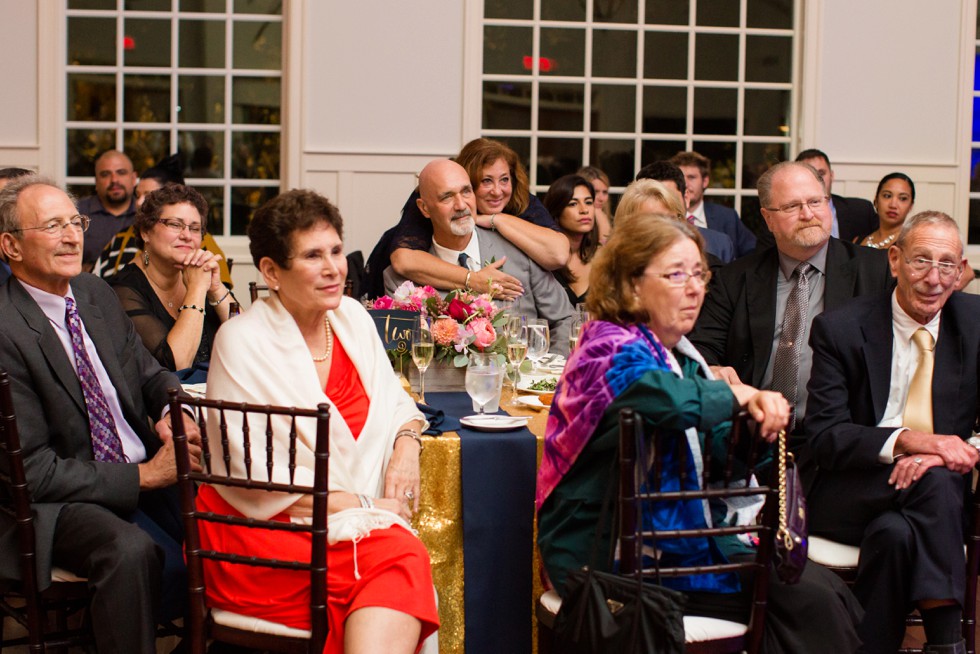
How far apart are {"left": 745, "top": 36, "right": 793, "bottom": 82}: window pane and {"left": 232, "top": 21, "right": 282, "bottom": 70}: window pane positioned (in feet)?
10.4

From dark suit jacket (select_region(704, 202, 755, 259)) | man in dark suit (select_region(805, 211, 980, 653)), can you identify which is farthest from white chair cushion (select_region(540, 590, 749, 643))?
dark suit jacket (select_region(704, 202, 755, 259))

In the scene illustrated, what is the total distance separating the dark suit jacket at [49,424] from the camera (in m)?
2.74

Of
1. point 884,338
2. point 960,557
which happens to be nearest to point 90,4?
point 884,338

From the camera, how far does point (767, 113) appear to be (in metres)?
7.89

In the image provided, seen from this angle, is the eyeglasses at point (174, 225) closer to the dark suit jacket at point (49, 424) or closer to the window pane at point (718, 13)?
the dark suit jacket at point (49, 424)

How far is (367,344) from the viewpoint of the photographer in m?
2.92

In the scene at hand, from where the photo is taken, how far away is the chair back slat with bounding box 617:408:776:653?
2336 millimetres

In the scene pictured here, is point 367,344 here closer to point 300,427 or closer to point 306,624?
point 300,427

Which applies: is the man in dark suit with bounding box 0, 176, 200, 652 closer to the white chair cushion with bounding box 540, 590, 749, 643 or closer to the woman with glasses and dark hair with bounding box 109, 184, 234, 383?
the woman with glasses and dark hair with bounding box 109, 184, 234, 383

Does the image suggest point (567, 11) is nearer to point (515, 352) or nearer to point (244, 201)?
point (244, 201)

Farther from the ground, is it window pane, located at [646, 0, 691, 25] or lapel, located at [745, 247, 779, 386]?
window pane, located at [646, 0, 691, 25]

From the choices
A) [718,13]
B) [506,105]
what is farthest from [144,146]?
[718,13]

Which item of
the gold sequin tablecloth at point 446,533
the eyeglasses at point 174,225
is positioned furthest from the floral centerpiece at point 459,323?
Answer: the eyeglasses at point 174,225

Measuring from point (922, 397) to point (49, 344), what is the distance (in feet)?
7.76
